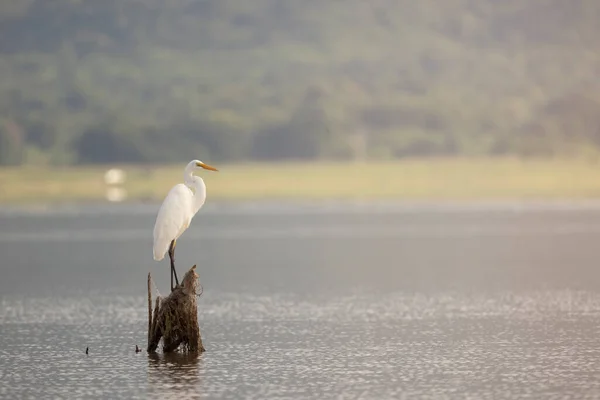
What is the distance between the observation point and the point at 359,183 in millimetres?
105750

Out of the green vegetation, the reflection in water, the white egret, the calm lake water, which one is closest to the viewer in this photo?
the reflection in water

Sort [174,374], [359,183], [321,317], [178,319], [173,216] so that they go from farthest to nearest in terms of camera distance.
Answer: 1. [359,183]
2. [321,317]
3. [173,216]
4. [178,319]
5. [174,374]

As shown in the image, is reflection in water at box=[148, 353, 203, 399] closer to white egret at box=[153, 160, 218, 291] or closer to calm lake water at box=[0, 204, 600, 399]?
calm lake water at box=[0, 204, 600, 399]

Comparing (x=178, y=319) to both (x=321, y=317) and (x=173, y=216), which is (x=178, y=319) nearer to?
(x=173, y=216)

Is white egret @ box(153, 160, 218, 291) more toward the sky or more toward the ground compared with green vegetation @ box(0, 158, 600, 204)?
more toward the ground

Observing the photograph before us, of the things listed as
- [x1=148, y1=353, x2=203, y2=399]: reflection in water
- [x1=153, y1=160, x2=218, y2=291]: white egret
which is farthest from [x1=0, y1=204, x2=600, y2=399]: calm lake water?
[x1=153, y1=160, x2=218, y2=291]: white egret

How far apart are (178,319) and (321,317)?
21.3 ft

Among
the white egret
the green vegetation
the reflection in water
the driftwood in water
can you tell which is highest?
the green vegetation

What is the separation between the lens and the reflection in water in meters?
17.1

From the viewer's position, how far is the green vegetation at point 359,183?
99.8 metres

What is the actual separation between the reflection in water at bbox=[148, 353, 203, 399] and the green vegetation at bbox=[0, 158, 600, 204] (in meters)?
78.0

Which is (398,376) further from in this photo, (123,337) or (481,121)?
(481,121)

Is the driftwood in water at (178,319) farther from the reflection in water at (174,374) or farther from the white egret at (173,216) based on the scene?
the white egret at (173,216)

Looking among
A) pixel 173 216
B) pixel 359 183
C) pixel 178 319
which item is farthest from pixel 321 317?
pixel 359 183
